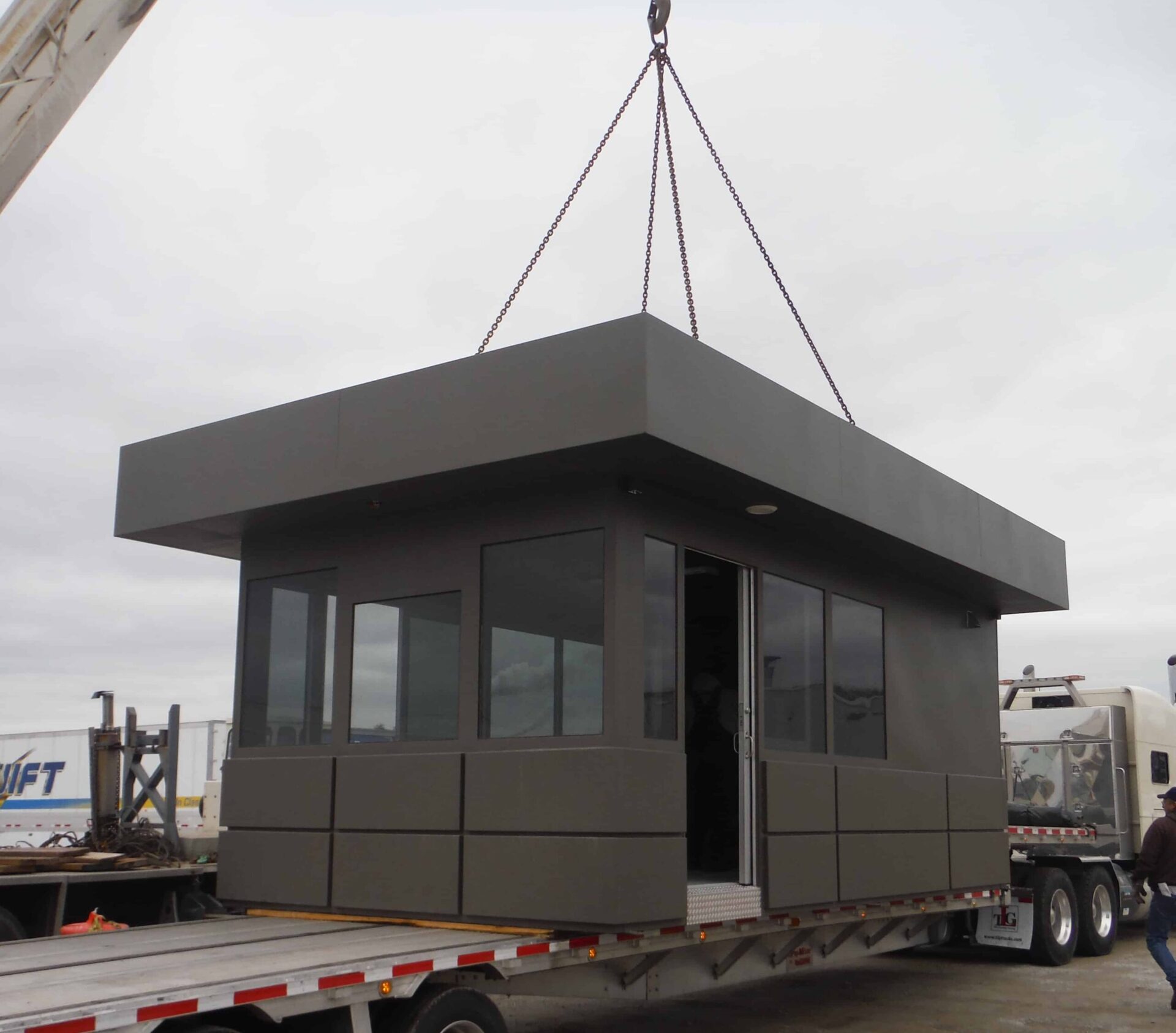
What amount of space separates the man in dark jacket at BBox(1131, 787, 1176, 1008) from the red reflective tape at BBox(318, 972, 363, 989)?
23.6 ft

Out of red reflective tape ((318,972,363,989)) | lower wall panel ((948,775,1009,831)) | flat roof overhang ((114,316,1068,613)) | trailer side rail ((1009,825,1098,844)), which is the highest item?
flat roof overhang ((114,316,1068,613))

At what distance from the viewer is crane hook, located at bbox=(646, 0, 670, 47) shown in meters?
9.24

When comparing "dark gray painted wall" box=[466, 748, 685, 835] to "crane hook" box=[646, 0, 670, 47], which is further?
"crane hook" box=[646, 0, 670, 47]

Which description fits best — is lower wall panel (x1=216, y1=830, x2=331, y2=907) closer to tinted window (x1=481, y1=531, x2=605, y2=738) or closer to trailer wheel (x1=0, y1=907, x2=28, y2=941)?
trailer wheel (x1=0, y1=907, x2=28, y2=941)

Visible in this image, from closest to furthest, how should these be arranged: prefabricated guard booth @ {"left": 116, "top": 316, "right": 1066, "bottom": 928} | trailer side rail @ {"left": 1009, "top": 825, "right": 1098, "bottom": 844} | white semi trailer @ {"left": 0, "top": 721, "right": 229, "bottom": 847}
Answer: prefabricated guard booth @ {"left": 116, "top": 316, "right": 1066, "bottom": 928}, trailer side rail @ {"left": 1009, "top": 825, "right": 1098, "bottom": 844}, white semi trailer @ {"left": 0, "top": 721, "right": 229, "bottom": 847}

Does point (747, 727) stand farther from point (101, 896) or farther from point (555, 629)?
point (101, 896)

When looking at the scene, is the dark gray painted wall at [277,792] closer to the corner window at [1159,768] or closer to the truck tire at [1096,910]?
the truck tire at [1096,910]

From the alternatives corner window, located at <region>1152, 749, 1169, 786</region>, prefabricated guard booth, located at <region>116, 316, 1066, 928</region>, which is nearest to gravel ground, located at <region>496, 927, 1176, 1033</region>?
prefabricated guard booth, located at <region>116, 316, 1066, 928</region>

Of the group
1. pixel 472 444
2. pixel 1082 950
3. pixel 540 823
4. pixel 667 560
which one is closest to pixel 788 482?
pixel 667 560

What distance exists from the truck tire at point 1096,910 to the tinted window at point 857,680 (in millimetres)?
4744

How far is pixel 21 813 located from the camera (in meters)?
19.8

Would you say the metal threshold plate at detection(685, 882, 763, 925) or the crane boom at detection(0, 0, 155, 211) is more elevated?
the crane boom at detection(0, 0, 155, 211)

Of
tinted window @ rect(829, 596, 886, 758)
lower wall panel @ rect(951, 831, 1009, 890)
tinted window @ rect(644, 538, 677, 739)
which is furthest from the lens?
lower wall panel @ rect(951, 831, 1009, 890)

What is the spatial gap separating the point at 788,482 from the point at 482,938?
10.8 feet
